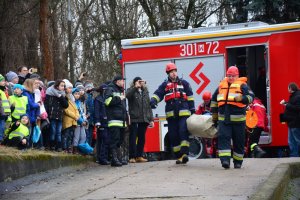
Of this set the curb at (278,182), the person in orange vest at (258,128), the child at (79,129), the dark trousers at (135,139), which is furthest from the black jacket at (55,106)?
the curb at (278,182)

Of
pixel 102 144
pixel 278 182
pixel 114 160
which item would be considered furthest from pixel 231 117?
pixel 102 144

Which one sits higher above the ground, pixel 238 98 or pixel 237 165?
pixel 238 98

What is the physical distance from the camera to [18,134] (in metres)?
13.3

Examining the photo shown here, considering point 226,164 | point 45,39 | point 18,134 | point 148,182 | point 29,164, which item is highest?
point 45,39

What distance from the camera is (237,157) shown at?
41.3 ft

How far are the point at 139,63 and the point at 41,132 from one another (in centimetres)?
509

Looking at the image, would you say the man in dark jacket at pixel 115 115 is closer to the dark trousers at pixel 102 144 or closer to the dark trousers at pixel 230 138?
the dark trousers at pixel 102 144

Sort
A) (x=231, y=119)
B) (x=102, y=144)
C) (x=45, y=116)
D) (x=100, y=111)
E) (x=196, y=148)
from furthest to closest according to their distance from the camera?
(x=196, y=148) < (x=100, y=111) < (x=102, y=144) < (x=45, y=116) < (x=231, y=119)

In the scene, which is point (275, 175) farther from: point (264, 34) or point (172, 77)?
point (264, 34)

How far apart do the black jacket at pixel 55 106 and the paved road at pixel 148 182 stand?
143 centimetres

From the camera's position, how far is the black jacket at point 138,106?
15.5 meters

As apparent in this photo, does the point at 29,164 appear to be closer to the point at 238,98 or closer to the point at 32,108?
Answer: the point at 32,108

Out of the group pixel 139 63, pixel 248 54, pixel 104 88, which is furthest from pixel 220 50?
pixel 104 88

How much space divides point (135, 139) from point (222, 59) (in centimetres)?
376
